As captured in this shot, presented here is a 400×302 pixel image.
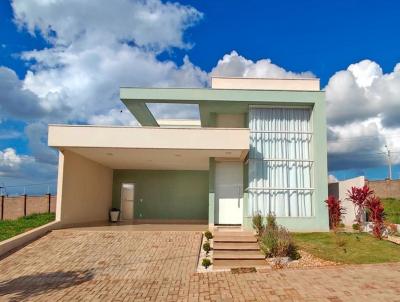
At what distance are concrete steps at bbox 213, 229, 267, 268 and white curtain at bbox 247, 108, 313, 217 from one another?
101 inches

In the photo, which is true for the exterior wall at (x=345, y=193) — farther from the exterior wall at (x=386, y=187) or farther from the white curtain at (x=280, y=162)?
the exterior wall at (x=386, y=187)

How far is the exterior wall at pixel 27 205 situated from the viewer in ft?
84.5

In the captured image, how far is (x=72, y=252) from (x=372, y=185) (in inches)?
882

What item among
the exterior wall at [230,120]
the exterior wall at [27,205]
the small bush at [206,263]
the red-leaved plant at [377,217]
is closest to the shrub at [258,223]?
Answer: the small bush at [206,263]

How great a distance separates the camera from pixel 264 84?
17.4m

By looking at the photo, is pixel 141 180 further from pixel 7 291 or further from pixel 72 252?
pixel 7 291

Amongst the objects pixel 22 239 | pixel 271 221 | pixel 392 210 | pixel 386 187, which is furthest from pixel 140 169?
pixel 386 187

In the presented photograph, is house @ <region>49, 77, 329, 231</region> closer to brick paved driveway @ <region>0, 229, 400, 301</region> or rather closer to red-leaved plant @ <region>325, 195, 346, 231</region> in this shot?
red-leaved plant @ <region>325, 195, 346, 231</region>

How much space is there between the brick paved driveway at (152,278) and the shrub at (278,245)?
3.56ft

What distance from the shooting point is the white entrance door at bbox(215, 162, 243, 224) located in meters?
17.5

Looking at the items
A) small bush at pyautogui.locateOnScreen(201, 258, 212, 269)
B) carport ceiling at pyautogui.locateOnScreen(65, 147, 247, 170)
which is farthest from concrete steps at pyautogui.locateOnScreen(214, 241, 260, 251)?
carport ceiling at pyautogui.locateOnScreen(65, 147, 247, 170)

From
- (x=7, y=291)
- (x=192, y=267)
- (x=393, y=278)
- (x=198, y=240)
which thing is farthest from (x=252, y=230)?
(x=7, y=291)

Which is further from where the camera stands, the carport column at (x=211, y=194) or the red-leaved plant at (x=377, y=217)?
the carport column at (x=211, y=194)

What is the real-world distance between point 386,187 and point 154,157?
733 inches
